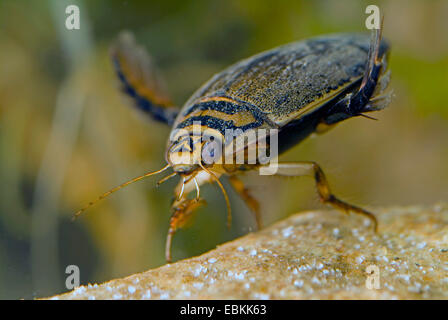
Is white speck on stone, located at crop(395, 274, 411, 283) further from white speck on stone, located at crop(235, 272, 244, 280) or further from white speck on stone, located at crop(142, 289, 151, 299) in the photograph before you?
white speck on stone, located at crop(142, 289, 151, 299)

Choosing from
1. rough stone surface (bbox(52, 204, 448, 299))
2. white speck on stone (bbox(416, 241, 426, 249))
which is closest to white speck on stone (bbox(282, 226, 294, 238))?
rough stone surface (bbox(52, 204, 448, 299))

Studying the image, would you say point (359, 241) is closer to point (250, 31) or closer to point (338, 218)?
point (338, 218)

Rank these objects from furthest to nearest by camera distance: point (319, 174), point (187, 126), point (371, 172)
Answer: point (371, 172), point (319, 174), point (187, 126)

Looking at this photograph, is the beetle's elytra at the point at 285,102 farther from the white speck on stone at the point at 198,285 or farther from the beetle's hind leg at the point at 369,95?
the white speck on stone at the point at 198,285
